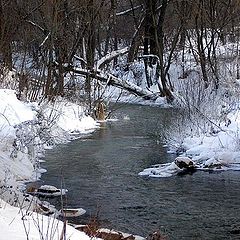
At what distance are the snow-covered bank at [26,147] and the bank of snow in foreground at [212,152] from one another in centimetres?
244

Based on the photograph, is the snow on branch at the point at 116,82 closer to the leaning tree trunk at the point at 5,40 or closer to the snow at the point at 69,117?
the snow at the point at 69,117

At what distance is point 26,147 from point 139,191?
10.7 ft

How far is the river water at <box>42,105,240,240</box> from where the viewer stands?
311 inches

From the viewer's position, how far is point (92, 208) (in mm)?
8805

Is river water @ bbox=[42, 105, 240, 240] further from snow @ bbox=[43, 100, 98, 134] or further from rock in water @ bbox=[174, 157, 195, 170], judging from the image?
snow @ bbox=[43, 100, 98, 134]

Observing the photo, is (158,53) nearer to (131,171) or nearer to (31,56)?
(31,56)

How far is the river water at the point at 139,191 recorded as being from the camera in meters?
7.89

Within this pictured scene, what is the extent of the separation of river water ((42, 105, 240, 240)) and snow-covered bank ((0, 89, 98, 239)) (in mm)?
516

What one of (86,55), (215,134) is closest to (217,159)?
(215,134)

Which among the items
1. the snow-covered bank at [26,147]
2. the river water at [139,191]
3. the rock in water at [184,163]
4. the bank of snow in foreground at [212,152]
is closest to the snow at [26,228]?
the snow-covered bank at [26,147]

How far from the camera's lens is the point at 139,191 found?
989 centimetres

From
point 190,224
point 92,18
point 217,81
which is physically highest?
Answer: point 92,18

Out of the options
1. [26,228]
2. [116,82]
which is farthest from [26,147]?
[116,82]

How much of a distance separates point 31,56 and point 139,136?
7446 mm
